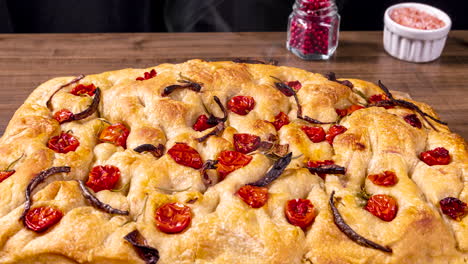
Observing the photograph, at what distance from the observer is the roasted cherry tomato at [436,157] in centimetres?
406

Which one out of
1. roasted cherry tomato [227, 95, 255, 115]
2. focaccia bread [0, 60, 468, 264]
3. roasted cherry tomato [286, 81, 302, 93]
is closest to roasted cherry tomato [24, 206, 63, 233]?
focaccia bread [0, 60, 468, 264]

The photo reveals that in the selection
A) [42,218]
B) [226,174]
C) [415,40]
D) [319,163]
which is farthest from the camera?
[415,40]

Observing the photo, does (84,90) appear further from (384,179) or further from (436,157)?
(436,157)

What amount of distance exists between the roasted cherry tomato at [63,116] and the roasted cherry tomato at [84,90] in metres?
0.29

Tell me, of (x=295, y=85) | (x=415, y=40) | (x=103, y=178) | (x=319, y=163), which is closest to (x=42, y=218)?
(x=103, y=178)

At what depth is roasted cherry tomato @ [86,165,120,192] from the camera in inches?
145

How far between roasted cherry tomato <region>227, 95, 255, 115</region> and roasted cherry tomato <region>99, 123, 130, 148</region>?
849 millimetres

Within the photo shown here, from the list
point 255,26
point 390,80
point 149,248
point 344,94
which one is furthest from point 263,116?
point 255,26

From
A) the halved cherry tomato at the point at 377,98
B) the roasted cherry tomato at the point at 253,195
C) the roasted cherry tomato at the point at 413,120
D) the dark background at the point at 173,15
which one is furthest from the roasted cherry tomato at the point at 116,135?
the dark background at the point at 173,15

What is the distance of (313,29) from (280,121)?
2.26 m

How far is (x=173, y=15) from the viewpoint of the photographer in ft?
27.8

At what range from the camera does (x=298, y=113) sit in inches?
174

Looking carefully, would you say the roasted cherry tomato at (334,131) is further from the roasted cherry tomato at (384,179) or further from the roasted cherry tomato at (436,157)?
the roasted cherry tomato at (436,157)

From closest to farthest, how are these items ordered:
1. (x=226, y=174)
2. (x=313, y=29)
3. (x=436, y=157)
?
(x=226, y=174), (x=436, y=157), (x=313, y=29)
